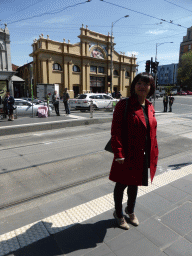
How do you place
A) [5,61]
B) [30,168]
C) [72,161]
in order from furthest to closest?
[5,61], [72,161], [30,168]

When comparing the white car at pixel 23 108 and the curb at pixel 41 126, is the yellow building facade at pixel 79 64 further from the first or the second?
the curb at pixel 41 126

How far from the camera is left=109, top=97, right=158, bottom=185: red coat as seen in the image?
82.6 inches

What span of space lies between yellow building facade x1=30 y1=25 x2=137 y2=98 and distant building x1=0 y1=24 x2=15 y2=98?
8.03 meters

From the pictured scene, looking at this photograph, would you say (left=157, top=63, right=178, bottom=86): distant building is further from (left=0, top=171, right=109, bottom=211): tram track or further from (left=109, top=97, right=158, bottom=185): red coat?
(left=109, top=97, right=158, bottom=185): red coat

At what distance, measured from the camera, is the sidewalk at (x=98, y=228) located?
2.13 m

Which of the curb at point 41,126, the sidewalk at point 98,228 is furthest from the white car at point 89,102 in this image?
the sidewalk at point 98,228

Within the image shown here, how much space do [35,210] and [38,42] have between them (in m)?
Answer: 33.9

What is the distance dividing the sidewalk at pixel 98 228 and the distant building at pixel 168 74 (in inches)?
3370

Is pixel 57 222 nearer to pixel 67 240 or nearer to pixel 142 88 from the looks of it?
pixel 67 240

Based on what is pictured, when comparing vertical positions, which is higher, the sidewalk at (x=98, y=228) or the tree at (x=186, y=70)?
the tree at (x=186, y=70)

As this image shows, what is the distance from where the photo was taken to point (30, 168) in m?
4.56

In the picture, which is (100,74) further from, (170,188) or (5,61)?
(170,188)

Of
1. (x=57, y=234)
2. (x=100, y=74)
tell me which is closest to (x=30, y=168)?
(x=57, y=234)

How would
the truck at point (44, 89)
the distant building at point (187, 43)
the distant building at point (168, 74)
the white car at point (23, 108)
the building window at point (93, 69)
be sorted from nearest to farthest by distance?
the white car at point (23, 108)
the truck at point (44, 89)
the building window at point (93, 69)
the distant building at point (187, 43)
the distant building at point (168, 74)
